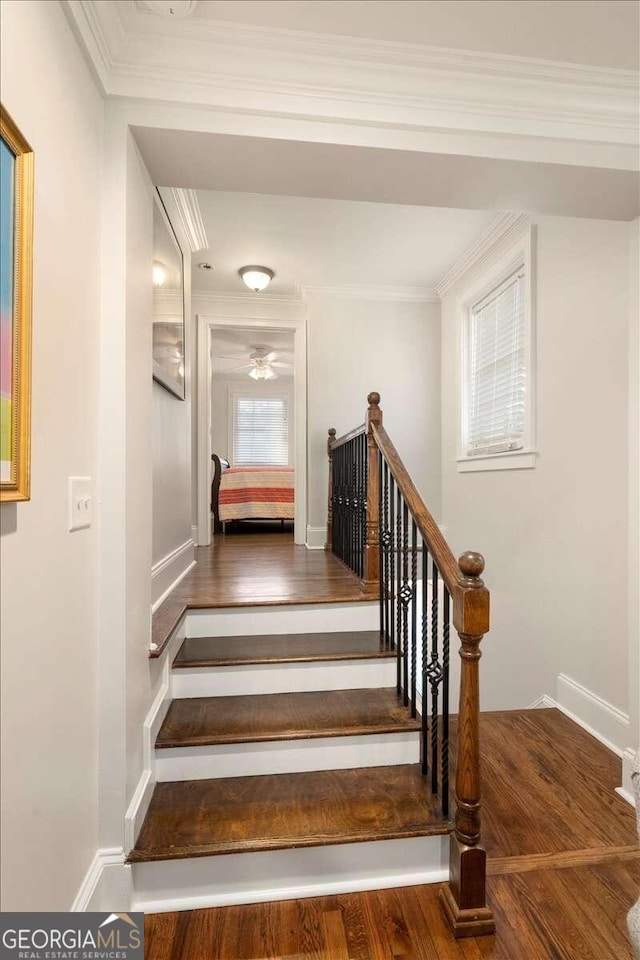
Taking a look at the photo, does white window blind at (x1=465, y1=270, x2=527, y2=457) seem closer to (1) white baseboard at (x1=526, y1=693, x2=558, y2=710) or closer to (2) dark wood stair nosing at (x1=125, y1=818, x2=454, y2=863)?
(1) white baseboard at (x1=526, y1=693, x2=558, y2=710)

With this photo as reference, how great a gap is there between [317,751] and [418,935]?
585mm

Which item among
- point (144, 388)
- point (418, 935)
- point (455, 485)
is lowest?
point (418, 935)

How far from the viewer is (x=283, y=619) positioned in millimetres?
A: 2303

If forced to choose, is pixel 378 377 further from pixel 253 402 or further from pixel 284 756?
pixel 253 402

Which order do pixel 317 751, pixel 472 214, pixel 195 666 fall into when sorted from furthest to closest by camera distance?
1. pixel 472 214
2. pixel 195 666
3. pixel 317 751

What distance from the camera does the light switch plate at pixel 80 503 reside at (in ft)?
3.90

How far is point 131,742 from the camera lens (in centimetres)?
144

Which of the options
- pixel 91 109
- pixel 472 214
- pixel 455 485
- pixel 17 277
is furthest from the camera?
pixel 455 485

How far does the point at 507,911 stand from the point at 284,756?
807 mm

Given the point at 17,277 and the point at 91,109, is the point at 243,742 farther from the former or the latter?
the point at 91,109

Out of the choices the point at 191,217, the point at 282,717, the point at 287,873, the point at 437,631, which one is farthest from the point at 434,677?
the point at 191,217

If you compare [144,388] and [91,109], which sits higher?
[91,109]

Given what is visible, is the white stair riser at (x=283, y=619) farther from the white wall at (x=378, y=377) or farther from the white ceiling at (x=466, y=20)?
the white ceiling at (x=466, y=20)

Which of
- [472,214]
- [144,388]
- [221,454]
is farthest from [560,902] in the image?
[221,454]
